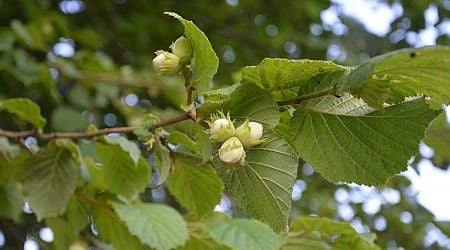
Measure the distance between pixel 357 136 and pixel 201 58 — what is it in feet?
0.68

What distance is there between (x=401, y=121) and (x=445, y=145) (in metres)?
0.94

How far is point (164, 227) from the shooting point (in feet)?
4.07

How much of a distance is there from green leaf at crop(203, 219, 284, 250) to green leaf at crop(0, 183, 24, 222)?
20.8 inches

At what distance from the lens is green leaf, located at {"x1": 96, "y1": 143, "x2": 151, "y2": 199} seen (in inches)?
48.2

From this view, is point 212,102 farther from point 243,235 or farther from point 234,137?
point 243,235

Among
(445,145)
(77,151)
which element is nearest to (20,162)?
(77,151)

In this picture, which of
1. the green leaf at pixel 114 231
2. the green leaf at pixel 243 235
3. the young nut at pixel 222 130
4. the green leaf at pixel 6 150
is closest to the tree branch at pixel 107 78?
the green leaf at pixel 6 150

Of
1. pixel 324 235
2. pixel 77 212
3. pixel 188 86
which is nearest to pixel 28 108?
pixel 77 212

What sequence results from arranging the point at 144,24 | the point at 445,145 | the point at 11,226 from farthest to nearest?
the point at 144,24, the point at 11,226, the point at 445,145

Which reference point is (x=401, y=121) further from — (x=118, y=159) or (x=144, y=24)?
(x=144, y=24)

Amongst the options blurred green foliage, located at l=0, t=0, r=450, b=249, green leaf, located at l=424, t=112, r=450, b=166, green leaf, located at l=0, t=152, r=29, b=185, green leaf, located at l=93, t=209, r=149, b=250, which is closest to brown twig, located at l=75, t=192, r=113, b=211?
green leaf, located at l=93, t=209, r=149, b=250

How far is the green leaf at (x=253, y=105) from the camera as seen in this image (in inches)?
31.4

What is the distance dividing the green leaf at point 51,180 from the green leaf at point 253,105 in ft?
1.69

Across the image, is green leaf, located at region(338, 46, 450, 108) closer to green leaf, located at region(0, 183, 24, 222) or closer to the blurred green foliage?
green leaf, located at region(0, 183, 24, 222)
